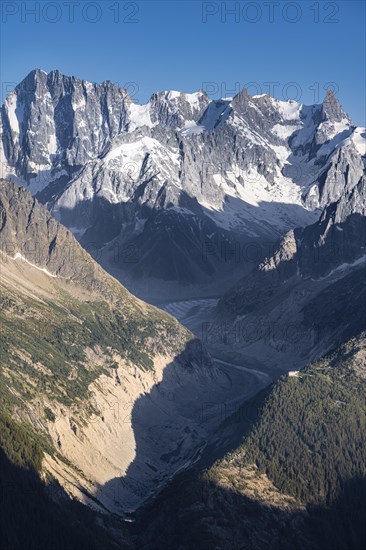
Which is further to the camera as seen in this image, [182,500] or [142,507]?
[142,507]

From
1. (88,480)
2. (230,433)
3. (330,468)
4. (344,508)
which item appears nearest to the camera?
(344,508)

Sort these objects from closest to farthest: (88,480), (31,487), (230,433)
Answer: (31,487) < (88,480) < (230,433)

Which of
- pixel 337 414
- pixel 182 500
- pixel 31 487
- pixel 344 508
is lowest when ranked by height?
pixel 31 487

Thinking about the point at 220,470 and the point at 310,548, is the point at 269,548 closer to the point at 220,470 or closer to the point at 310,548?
the point at 310,548

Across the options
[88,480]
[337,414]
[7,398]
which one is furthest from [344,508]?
[7,398]

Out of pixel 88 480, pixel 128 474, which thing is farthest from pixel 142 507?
pixel 128 474

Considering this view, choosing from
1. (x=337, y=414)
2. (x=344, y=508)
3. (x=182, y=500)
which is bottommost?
(x=182, y=500)

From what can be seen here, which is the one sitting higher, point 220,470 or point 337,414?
point 337,414

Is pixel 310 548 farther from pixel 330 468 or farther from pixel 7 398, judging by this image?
pixel 7 398

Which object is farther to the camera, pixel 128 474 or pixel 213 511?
pixel 128 474
